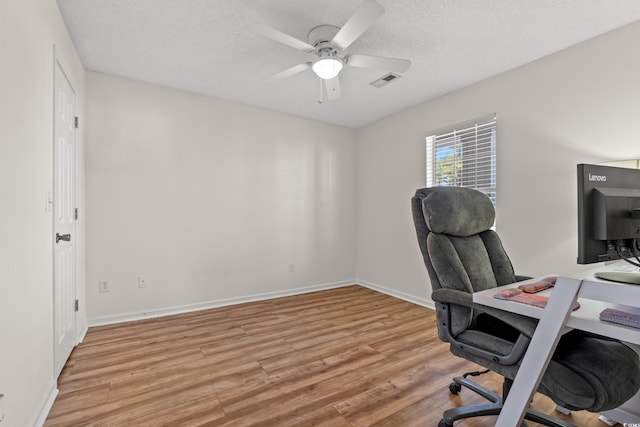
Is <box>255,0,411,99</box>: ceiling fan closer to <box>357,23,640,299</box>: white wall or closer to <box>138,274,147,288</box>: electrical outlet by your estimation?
<box>357,23,640,299</box>: white wall

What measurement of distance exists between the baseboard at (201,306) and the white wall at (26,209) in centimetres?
129

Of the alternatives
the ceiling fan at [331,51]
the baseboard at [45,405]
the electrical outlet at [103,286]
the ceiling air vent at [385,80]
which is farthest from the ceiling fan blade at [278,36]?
the electrical outlet at [103,286]

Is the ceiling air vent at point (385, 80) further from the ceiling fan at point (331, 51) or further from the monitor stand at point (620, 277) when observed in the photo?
the monitor stand at point (620, 277)

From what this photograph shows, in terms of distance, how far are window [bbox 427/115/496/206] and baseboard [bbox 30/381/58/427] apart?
377 centimetres

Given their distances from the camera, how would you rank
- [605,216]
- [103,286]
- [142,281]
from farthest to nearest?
[142,281] < [103,286] < [605,216]

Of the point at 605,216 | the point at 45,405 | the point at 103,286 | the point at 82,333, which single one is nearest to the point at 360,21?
the point at 605,216

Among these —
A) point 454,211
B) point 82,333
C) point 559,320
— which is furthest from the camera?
point 82,333

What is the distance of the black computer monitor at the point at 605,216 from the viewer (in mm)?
1114

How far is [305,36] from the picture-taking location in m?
2.30

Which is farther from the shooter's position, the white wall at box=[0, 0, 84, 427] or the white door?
the white door

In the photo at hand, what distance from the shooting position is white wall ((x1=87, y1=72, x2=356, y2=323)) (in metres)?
3.03

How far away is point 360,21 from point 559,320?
5.86ft

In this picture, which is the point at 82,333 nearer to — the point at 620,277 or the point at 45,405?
the point at 45,405

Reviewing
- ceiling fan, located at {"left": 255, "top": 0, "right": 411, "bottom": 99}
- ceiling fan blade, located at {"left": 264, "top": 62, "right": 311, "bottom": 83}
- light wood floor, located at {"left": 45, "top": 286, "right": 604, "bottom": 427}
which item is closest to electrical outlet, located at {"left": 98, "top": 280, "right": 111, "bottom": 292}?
light wood floor, located at {"left": 45, "top": 286, "right": 604, "bottom": 427}
